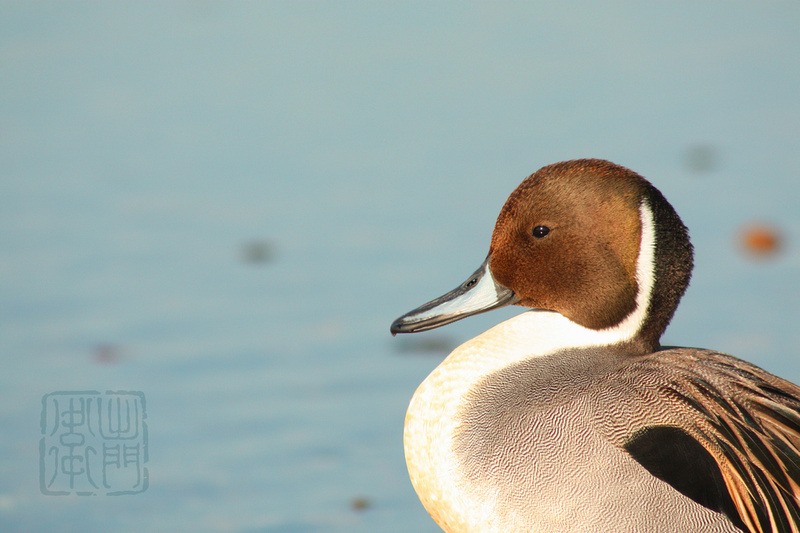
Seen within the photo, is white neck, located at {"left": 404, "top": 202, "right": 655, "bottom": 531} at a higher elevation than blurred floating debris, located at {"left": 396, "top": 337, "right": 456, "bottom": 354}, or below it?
higher

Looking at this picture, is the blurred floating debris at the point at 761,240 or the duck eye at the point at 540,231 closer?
the duck eye at the point at 540,231

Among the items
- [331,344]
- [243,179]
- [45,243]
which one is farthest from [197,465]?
[243,179]

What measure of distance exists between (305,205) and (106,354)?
1.68m

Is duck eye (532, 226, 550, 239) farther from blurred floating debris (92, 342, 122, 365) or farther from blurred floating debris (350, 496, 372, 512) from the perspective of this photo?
blurred floating debris (92, 342, 122, 365)

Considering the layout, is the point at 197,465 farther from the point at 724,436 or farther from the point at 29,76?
the point at 29,76

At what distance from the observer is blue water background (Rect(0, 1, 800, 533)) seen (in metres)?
4.56

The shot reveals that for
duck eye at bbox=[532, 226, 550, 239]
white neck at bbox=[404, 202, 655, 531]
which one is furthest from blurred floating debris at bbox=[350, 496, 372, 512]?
Result: duck eye at bbox=[532, 226, 550, 239]

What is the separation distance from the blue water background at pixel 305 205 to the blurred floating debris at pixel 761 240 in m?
0.06

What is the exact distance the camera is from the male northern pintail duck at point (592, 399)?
3.07m

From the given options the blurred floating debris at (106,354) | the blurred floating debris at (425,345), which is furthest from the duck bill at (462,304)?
the blurred floating debris at (106,354)

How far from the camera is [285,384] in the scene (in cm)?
497

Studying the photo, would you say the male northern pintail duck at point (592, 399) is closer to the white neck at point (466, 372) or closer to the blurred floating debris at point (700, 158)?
the white neck at point (466, 372)

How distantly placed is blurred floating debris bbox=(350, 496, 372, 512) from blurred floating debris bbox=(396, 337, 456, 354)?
1086mm

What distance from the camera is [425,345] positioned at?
5.34m
